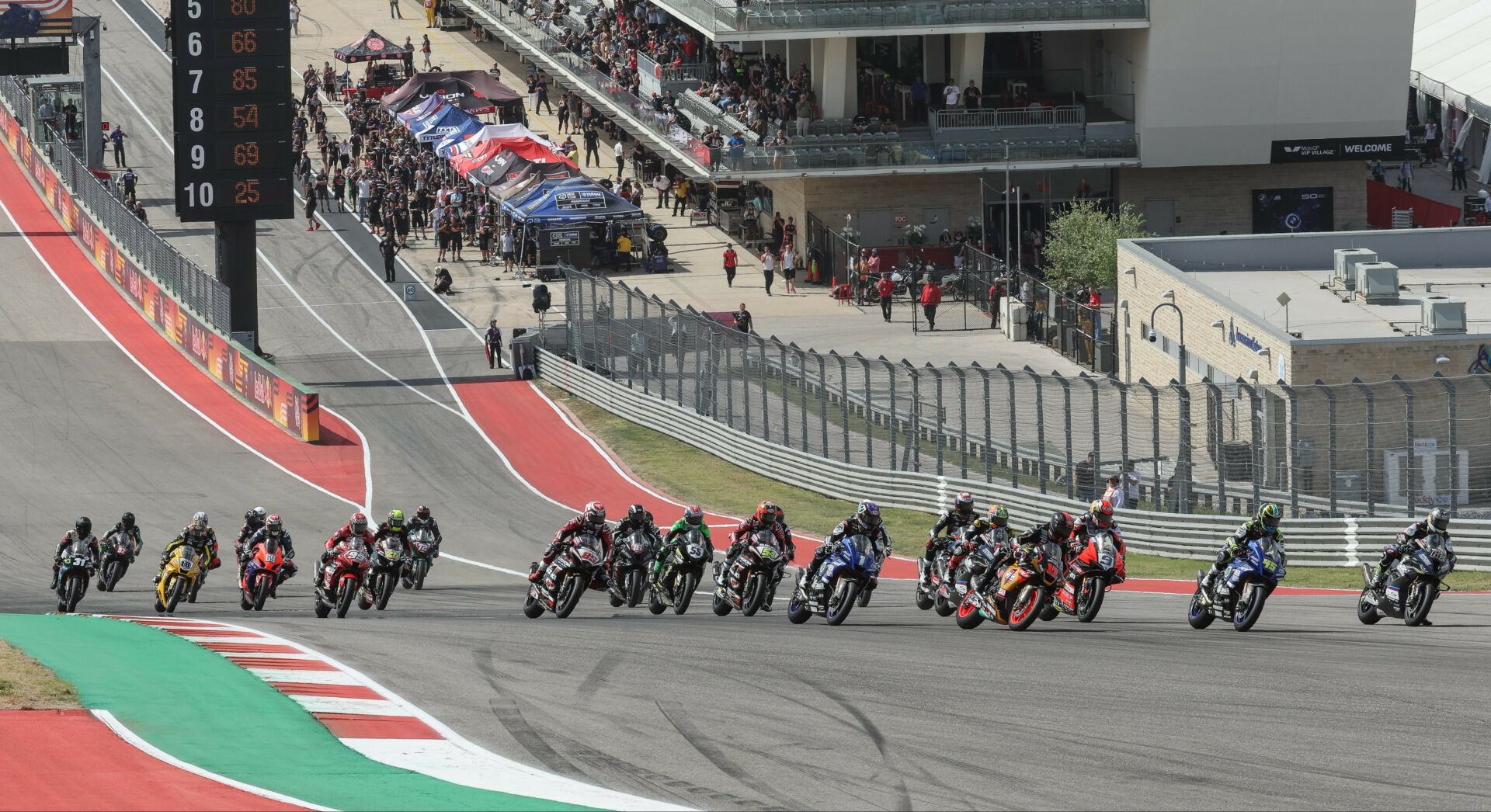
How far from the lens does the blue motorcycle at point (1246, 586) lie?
62.1 feet

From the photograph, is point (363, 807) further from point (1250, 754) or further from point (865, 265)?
point (865, 265)

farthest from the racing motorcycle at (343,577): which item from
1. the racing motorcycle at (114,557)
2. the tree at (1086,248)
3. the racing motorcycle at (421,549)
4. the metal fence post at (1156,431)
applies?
the tree at (1086,248)

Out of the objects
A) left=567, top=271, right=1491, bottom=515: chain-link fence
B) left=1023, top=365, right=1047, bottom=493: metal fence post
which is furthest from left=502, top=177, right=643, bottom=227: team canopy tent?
left=1023, top=365, right=1047, bottom=493: metal fence post

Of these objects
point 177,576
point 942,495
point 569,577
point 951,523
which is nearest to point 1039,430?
point 942,495

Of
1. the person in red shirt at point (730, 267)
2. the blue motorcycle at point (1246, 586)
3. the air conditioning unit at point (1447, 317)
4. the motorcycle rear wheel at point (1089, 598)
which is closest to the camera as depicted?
the blue motorcycle at point (1246, 586)

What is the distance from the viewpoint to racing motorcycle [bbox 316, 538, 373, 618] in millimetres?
23734

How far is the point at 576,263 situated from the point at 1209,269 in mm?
19092

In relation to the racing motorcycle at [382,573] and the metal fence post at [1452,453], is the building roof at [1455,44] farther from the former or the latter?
the racing motorcycle at [382,573]

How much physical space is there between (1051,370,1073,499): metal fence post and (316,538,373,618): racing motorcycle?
32.6 ft

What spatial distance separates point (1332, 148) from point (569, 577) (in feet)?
129

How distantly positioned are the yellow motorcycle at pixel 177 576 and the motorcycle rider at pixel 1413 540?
1410 cm

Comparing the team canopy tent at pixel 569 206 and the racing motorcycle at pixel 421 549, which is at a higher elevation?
the team canopy tent at pixel 569 206

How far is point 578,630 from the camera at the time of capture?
66.6ft

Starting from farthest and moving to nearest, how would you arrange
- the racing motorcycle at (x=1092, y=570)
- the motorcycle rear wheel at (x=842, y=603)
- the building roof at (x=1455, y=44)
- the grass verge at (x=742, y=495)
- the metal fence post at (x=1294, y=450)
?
the building roof at (x=1455, y=44)
the grass verge at (x=742, y=495)
the metal fence post at (x=1294, y=450)
the motorcycle rear wheel at (x=842, y=603)
the racing motorcycle at (x=1092, y=570)
